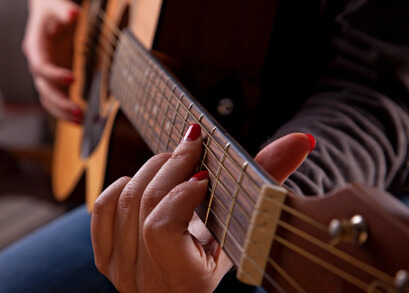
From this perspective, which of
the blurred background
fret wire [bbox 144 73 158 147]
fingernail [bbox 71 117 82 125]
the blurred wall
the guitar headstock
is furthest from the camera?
the blurred wall

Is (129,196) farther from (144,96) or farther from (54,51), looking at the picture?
(54,51)

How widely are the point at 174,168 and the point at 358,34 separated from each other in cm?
30

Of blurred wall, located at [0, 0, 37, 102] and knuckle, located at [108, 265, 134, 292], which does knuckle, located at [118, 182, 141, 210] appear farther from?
blurred wall, located at [0, 0, 37, 102]

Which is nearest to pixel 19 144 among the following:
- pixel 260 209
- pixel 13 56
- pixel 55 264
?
pixel 13 56

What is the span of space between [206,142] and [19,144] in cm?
142

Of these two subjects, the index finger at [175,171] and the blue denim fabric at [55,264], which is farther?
the blue denim fabric at [55,264]

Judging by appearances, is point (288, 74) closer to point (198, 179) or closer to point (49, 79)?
point (198, 179)

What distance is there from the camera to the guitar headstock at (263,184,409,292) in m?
0.20

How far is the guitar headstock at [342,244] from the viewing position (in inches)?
8.0

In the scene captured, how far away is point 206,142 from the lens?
321 millimetres

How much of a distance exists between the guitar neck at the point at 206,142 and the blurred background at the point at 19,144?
0.85 metres

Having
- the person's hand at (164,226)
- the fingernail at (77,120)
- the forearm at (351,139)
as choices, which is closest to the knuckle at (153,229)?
the person's hand at (164,226)

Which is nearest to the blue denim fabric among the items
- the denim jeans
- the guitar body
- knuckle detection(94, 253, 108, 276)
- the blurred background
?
the denim jeans

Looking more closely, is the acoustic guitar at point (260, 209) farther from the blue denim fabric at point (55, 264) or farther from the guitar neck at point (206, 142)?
the blue denim fabric at point (55, 264)
